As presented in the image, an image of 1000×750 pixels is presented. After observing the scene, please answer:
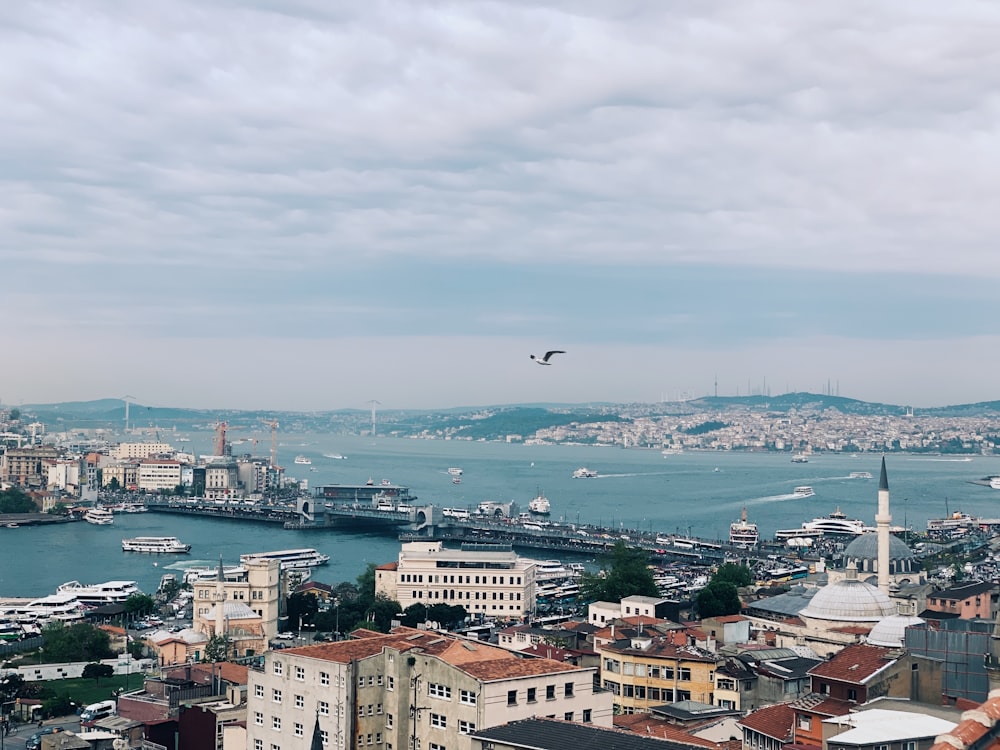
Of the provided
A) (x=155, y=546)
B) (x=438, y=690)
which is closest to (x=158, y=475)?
(x=155, y=546)

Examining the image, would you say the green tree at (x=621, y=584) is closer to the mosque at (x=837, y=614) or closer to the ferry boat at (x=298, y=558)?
the mosque at (x=837, y=614)

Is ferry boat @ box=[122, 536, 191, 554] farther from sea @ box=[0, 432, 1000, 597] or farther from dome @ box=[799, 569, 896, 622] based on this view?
dome @ box=[799, 569, 896, 622]

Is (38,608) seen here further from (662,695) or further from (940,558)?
(940,558)

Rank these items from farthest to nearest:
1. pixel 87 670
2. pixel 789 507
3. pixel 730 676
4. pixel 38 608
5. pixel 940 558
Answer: pixel 789 507
pixel 940 558
pixel 38 608
pixel 87 670
pixel 730 676

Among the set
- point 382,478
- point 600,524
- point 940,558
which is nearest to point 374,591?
point 940,558

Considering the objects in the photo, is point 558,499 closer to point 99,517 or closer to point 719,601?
point 99,517
